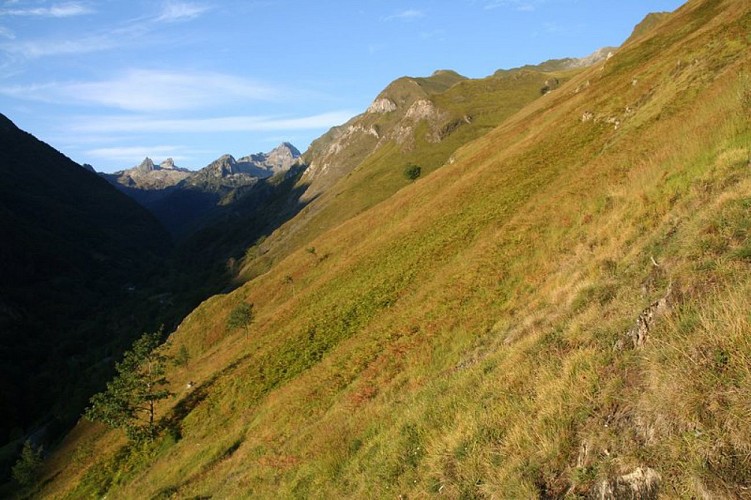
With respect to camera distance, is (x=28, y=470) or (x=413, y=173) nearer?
(x=28, y=470)

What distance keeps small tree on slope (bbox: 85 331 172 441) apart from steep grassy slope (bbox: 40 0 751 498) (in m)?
2.04

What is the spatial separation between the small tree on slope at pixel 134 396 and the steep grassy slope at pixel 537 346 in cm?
204

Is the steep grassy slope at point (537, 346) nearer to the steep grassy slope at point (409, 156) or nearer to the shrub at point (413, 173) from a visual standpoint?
the shrub at point (413, 173)

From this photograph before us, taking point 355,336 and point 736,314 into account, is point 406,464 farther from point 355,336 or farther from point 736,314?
point 355,336

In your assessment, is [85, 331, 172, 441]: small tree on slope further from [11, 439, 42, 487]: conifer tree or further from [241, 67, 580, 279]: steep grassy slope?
[241, 67, 580, 279]: steep grassy slope

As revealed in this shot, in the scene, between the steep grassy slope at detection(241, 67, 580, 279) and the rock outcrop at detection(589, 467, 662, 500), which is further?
the steep grassy slope at detection(241, 67, 580, 279)

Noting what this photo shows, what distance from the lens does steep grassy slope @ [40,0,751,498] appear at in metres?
6.88

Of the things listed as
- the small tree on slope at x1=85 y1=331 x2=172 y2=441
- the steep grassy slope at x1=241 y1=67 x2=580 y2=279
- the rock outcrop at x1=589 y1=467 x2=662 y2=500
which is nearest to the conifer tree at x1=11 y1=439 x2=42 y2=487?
the small tree on slope at x1=85 y1=331 x2=172 y2=441

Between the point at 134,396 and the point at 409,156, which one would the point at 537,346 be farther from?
the point at 409,156

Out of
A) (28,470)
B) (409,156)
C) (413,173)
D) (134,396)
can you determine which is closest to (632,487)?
(134,396)

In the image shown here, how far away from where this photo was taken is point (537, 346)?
452 inches

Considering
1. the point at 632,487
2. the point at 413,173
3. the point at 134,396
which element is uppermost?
the point at 413,173

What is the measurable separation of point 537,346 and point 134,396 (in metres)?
42.4

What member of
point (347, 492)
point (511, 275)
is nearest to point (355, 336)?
point (511, 275)
